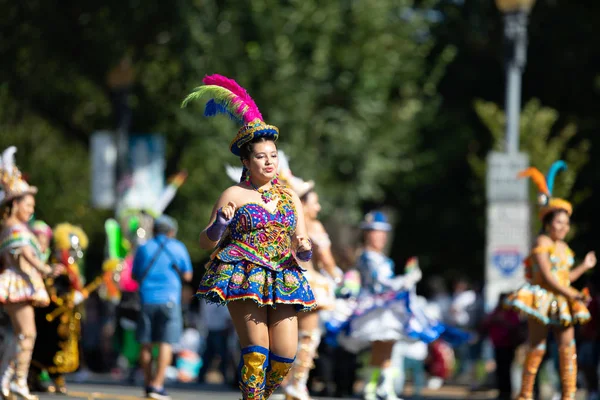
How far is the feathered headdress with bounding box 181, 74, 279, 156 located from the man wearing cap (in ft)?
14.2

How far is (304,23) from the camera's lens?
26766 millimetres

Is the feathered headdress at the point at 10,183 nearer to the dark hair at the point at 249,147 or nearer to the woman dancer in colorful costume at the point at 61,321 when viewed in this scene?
the woman dancer in colorful costume at the point at 61,321

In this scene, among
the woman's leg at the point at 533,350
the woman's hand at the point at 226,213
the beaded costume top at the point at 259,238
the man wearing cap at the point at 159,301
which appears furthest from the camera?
the man wearing cap at the point at 159,301

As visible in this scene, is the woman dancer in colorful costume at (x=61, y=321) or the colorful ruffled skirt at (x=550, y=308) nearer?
the colorful ruffled skirt at (x=550, y=308)

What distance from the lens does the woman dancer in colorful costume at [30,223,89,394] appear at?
15109mm

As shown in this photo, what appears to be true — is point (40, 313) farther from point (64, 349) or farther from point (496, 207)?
point (496, 207)

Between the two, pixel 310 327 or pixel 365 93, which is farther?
pixel 365 93

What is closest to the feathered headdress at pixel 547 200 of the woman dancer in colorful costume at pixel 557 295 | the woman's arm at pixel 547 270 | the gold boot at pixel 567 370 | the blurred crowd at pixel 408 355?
the woman dancer in colorful costume at pixel 557 295

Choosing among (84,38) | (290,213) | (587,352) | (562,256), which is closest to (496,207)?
(587,352)

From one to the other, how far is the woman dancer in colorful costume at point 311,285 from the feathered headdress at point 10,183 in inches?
92.1

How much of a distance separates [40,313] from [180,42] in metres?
11.2

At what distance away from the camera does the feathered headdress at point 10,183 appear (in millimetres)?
12641

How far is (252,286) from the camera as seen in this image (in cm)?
942

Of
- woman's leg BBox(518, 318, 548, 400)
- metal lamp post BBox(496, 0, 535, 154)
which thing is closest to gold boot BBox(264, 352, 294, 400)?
woman's leg BBox(518, 318, 548, 400)
